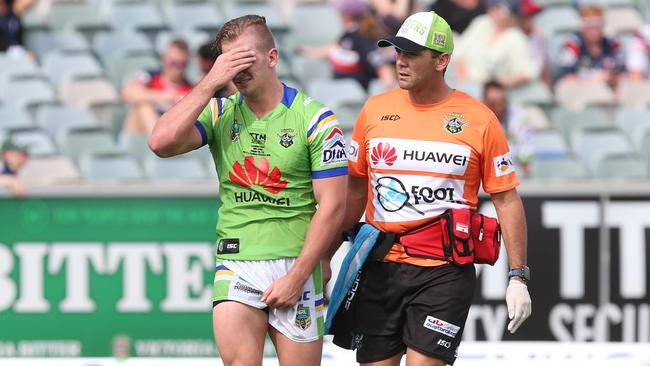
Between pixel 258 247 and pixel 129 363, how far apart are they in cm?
172

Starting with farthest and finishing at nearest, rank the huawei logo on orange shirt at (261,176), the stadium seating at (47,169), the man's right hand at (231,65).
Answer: the stadium seating at (47,169) → the huawei logo on orange shirt at (261,176) → the man's right hand at (231,65)

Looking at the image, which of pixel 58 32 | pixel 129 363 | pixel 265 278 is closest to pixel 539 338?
pixel 129 363

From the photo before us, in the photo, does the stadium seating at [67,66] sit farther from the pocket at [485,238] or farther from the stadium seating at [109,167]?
the pocket at [485,238]

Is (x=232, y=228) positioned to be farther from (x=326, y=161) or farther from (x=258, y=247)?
(x=326, y=161)

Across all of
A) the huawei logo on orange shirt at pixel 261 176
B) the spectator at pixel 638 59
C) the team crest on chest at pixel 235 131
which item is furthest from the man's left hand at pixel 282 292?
the spectator at pixel 638 59

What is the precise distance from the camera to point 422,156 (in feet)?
18.1

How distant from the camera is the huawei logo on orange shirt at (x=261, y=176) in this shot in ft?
17.4

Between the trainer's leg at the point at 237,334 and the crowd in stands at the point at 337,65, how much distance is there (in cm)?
490

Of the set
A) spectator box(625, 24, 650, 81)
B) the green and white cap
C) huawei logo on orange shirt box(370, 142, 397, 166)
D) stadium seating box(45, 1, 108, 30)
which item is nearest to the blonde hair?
the green and white cap

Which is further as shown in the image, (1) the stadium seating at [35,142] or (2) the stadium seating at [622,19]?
(2) the stadium seating at [622,19]

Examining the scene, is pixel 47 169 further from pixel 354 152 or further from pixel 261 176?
pixel 261 176

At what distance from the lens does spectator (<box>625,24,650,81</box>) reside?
497 inches

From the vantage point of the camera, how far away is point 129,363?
6672 mm

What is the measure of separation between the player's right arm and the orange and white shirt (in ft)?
2.72
